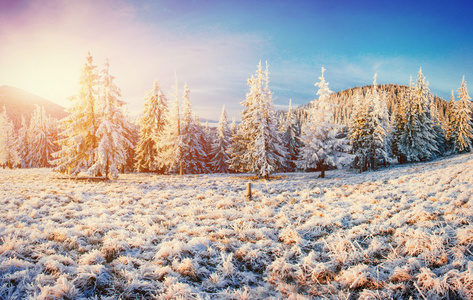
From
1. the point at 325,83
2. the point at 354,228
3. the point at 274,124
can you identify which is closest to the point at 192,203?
the point at 354,228

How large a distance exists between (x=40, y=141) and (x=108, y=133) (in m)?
50.6

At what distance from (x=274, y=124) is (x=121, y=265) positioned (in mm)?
21725

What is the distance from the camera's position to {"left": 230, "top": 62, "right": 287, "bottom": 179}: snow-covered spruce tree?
78.6 feet

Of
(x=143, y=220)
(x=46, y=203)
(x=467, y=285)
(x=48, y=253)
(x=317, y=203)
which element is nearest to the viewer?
(x=467, y=285)

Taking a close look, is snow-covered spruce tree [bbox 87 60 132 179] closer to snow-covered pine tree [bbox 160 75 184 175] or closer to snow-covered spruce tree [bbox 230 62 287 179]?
snow-covered pine tree [bbox 160 75 184 175]

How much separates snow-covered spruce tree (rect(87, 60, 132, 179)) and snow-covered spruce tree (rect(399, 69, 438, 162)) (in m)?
44.6

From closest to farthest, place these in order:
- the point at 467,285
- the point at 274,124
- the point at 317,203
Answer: the point at 467,285 → the point at 317,203 → the point at 274,124

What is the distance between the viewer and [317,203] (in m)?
11.4

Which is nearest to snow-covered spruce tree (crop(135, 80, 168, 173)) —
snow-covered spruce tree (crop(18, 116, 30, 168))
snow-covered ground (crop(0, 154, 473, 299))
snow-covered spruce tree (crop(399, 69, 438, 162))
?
snow-covered ground (crop(0, 154, 473, 299))

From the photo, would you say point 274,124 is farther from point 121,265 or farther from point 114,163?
point 121,265

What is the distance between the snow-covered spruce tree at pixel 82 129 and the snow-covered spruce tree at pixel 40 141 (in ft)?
148

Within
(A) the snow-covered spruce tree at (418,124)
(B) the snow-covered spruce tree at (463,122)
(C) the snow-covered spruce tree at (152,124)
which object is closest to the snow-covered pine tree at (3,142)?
(C) the snow-covered spruce tree at (152,124)

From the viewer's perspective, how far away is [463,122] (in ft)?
133

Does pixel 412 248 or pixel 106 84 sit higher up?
pixel 106 84
